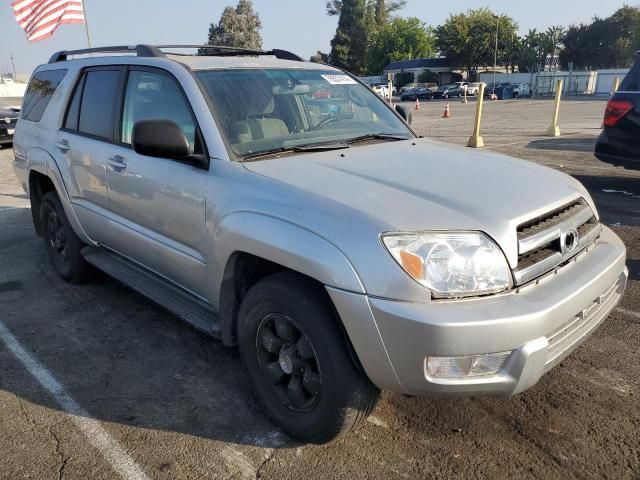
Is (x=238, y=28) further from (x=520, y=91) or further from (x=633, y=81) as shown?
(x=633, y=81)

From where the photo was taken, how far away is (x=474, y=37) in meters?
71.1

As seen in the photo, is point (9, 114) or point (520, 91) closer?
point (9, 114)

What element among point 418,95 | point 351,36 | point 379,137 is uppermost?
point 351,36

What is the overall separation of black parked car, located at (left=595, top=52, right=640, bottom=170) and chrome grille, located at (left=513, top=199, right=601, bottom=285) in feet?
14.8

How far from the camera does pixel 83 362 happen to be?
3477 mm

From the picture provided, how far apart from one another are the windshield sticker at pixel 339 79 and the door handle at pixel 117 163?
1460 millimetres

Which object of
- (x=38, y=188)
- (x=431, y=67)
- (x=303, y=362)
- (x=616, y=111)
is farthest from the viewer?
(x=431, y=67)

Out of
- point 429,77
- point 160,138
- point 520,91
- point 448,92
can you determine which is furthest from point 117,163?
point 429,77

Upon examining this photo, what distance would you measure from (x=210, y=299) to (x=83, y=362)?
1059mm

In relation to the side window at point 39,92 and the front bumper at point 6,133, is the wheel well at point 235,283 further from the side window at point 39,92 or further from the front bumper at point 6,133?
the front bumper at point 6,133

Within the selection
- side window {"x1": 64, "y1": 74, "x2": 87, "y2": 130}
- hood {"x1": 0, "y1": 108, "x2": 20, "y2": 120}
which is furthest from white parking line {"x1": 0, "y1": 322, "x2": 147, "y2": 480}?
hood {"x1": 0, "y1": 108, "x2": 20, "y2": 120}

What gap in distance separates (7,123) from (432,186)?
13.8 meters

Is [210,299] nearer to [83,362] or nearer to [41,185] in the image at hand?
[83,362]

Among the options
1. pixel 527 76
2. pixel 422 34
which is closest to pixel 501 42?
pixel 527 76
